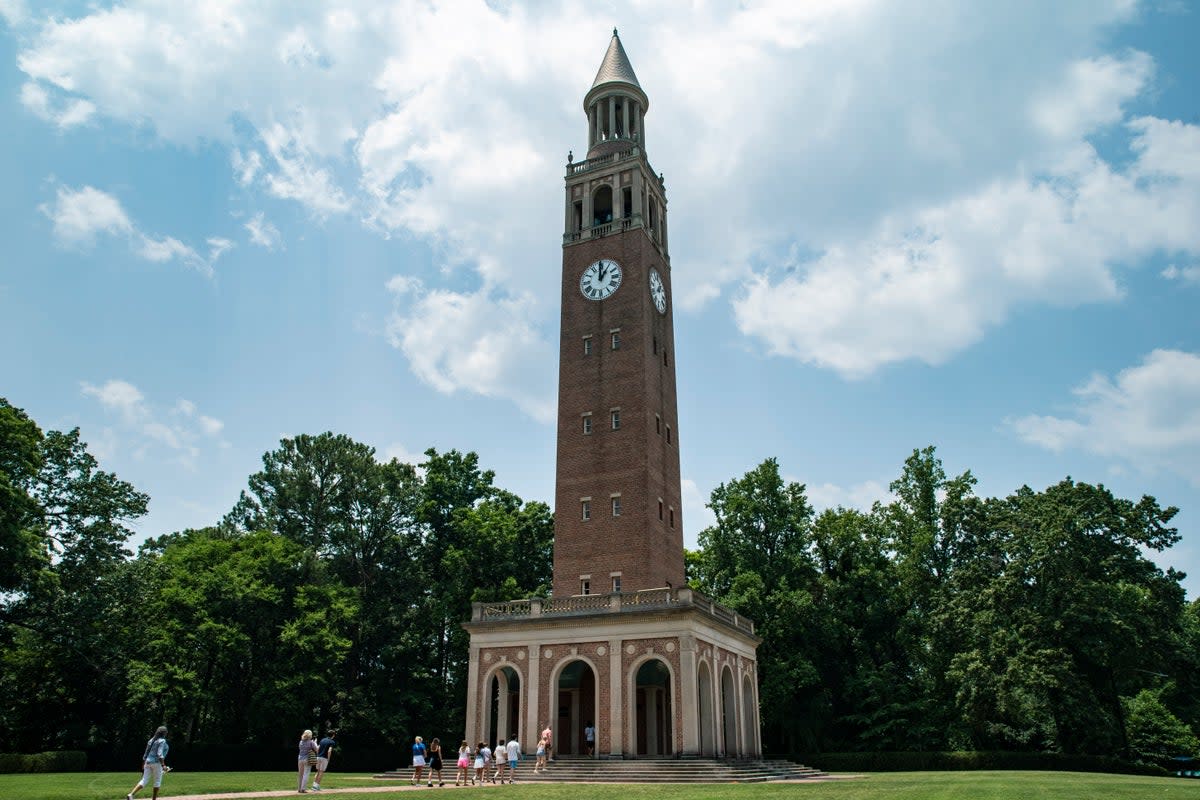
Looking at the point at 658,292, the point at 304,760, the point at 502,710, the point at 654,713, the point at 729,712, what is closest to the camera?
the point at 304,760

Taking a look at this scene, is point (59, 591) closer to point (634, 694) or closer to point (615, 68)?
point (634, 694)

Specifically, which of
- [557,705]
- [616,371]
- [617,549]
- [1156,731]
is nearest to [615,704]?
[557,705]

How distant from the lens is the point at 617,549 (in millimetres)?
44500

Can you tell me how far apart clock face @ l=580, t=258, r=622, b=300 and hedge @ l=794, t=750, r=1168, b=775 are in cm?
2941

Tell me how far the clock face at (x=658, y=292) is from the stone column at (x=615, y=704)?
68.5ft

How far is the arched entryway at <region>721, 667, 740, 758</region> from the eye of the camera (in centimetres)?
4303

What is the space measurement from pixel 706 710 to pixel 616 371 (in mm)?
18149

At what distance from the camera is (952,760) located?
4766cm

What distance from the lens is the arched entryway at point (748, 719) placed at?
45169 millimetres

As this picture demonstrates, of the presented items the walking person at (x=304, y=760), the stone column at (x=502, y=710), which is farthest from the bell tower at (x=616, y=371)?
the walking person at (x=304, y=760)

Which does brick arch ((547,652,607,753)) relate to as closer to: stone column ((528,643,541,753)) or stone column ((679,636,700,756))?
stone column ((528,643,541,753))

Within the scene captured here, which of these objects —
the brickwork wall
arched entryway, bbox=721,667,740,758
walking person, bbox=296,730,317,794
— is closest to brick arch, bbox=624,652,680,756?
the brickwork wall

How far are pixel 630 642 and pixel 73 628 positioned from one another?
93.8 feet

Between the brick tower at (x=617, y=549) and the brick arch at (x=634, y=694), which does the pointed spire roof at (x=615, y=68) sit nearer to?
the brick tower at (x=617, y=549)
